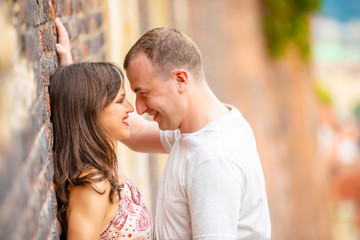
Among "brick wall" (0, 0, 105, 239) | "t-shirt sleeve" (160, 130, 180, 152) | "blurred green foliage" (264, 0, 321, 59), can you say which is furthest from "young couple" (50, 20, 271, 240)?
"blurred green foliage" (264, 0, 321, 59)

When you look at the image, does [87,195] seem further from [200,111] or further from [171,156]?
[200,111]

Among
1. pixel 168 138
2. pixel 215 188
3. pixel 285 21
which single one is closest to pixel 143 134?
pixel 168 138

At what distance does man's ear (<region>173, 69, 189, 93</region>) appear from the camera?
7.63 ft

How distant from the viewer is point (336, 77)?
95.6 ft

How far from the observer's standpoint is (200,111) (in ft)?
7.76

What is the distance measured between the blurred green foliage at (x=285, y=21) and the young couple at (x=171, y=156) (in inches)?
320

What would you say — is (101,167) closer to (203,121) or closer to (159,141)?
(203,121)

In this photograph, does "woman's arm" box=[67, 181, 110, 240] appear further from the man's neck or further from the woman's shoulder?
the man's neck

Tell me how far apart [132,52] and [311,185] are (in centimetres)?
1096

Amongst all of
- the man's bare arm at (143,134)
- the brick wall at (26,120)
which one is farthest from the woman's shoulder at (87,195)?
the man's bare arm at (143,134)

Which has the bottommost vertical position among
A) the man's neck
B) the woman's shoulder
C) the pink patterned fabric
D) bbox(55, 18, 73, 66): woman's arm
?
the pink patterned fabric

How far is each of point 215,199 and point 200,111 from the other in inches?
16.0

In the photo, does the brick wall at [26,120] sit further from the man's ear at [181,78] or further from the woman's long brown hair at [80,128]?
the man's ear at [181,78]

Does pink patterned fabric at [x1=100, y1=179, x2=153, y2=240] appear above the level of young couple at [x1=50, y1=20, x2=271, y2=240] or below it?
below
